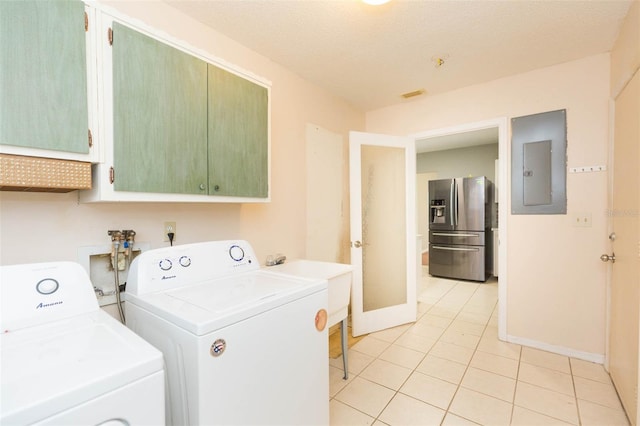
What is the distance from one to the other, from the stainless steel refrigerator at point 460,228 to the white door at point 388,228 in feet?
6.80

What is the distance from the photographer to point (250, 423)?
42.9 inches

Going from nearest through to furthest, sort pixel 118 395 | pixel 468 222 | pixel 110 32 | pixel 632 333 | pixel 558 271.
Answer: pixel 118 395, pixel 110 32, pixel 632 333, pixel 558 271, pixel 468 222

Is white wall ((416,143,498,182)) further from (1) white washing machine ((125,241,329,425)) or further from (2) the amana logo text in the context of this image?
(2) the amana logo text

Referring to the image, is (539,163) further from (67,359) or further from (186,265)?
(67,359)

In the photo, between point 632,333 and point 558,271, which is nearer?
point 632,333

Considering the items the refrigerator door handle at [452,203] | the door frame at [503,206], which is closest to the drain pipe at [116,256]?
the door frame at [503,206]

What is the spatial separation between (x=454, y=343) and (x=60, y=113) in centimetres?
311

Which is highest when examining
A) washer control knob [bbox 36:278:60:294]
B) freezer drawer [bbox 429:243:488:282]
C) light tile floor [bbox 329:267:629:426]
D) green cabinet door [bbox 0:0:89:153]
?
green cabinet door [bbox 0:0:89:153]

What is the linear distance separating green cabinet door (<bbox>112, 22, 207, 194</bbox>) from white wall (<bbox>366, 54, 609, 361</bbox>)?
2.58 metres

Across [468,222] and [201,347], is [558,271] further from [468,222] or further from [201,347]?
[201,347]

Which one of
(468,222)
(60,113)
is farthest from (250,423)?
(468,222)

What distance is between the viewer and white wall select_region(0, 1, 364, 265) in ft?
4.09

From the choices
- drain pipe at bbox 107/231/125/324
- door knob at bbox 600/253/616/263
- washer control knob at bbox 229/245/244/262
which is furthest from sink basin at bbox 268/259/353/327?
door knob at bbox 600/253/616/263

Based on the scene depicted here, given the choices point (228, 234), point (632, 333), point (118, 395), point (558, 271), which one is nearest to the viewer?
point (118, 395)
